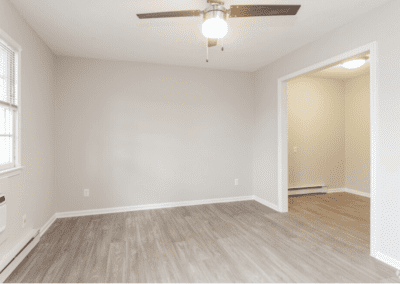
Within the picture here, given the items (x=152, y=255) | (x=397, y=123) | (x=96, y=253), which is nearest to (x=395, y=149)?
(x=397, y=123)

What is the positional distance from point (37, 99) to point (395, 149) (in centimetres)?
417

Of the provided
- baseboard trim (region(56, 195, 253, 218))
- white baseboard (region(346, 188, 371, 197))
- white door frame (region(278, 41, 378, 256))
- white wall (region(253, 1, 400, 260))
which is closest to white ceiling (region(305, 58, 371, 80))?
white door frame (region(278, 41, 378, 256))

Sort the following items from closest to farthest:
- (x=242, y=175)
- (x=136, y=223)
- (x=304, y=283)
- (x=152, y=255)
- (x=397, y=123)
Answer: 1. (x=304, y=283)
2. (x=397, y=123)
3. (x=152, y=255)
4. (x=136, y=223)
5. (x=242, y=175)

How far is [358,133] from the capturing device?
5.14 metres

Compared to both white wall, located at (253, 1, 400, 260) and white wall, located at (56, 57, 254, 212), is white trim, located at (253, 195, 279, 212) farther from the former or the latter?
white wall, located at (253, 1, 400, 260)

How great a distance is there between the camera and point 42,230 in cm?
306

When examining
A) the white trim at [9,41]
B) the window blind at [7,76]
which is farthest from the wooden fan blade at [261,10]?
the window blind at [7,76]

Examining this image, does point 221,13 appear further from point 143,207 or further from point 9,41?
point 143,207

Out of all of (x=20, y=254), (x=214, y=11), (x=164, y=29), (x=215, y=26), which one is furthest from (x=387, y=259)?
(x=20, y=254)

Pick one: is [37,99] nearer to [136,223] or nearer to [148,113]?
[148,113]

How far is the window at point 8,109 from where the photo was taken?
86.5 inches

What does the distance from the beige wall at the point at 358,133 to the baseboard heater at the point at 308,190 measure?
2.38 feet

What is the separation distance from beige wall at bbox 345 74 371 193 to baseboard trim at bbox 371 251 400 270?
3.04 m

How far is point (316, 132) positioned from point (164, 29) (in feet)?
13.7
